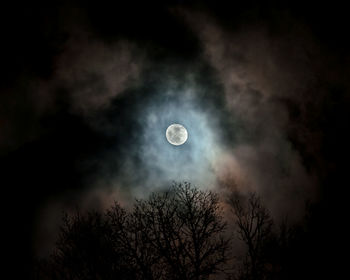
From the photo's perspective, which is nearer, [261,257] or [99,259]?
[99,259]

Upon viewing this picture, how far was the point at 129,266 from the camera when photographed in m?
23.2

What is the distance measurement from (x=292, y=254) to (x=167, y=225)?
13048 mm

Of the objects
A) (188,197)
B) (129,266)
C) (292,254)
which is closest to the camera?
(129,266)

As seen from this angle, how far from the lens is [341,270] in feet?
92.5

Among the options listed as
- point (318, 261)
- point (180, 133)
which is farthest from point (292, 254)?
point (180, 133)

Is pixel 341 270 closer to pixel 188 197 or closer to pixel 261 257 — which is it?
pixel 261 257

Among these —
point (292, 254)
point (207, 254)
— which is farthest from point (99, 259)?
point (292, 254)

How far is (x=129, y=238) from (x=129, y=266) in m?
2.08

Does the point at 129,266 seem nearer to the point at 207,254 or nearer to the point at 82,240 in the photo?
the point at 82,240

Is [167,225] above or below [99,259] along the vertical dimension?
above

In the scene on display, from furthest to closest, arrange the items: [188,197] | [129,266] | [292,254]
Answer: [292,254] < [188,197] < [129,266]

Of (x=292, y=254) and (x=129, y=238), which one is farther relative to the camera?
(x=292, y=254)

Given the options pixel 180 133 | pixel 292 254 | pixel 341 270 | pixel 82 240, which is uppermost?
pixel 180 133

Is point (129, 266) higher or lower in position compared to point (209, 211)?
lower
